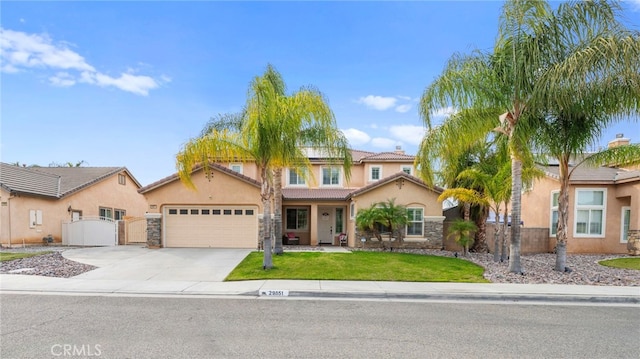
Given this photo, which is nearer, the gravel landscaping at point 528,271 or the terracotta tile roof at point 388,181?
the gravel landscaping at point 528,271

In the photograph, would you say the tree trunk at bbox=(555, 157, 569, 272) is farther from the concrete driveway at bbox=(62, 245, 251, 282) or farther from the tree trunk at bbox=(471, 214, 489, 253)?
the concrete driveway at bbox=(62, 245, 251, 282)

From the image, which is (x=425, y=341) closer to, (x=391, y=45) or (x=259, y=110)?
(x=259, y=110)

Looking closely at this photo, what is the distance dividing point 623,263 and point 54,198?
Answer: 1165 inches

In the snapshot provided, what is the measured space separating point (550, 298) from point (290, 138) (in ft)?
28.9

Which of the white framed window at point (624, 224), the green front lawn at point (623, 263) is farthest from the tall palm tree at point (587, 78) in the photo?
the white framed window at point (624, 224)

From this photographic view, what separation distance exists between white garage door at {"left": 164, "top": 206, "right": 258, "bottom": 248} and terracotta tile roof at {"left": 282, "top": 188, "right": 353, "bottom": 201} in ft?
9.98

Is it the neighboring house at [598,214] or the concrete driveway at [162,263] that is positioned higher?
the neighboring house at [598,214]

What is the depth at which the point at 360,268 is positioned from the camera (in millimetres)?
11711

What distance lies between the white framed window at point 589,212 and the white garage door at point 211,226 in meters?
16.9

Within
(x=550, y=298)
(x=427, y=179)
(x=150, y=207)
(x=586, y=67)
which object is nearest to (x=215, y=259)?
(x=150, y=207)

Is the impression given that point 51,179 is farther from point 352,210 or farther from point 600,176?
point 600,176

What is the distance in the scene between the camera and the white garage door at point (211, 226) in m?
17.3

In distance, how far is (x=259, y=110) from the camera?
10578 mm

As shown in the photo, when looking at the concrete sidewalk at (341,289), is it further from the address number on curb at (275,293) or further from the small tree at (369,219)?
the small tree at (369,219)
